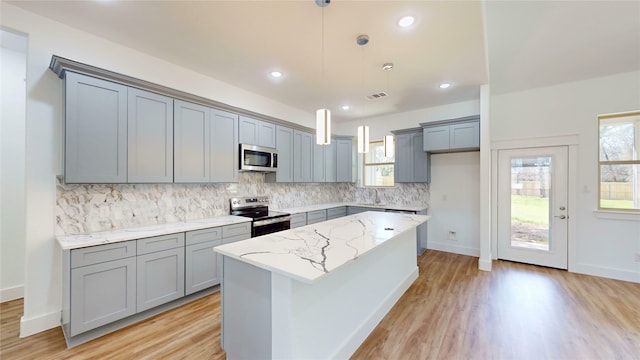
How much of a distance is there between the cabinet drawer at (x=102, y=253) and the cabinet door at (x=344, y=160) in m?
4.00

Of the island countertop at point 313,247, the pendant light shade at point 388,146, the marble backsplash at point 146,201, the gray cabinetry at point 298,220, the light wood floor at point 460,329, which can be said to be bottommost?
the light wood floor at point 460,329

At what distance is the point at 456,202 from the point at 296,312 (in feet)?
14.1

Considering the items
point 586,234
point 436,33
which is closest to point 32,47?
point 436,33

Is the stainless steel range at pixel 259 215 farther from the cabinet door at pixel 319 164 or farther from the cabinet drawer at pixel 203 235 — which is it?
the cabinet door at pixel 319 164

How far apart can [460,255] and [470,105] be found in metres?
2.80

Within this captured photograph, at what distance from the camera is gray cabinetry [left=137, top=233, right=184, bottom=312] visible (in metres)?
2.40

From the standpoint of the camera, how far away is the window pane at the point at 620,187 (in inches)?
137

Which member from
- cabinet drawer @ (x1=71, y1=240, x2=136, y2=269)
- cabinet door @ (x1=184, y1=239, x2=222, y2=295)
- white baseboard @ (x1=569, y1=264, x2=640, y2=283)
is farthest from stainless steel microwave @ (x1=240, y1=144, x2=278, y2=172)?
white baseboard @ (x1=569, y1=264, x2=640, y2=283)

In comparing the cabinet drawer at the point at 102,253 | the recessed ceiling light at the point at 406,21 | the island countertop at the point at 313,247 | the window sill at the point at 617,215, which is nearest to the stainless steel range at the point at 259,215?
the island countertop at the point at 313,247

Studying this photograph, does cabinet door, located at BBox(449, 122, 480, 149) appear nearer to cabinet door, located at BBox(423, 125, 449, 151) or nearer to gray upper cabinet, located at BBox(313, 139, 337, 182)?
cabinet door, located at BBox(423, 125, 449, 151)

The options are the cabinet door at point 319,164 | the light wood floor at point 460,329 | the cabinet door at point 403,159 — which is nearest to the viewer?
the light wood floor at point 460,329

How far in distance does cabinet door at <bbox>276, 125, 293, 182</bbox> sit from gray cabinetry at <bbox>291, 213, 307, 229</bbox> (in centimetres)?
67

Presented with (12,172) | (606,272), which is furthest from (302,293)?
(606,272)

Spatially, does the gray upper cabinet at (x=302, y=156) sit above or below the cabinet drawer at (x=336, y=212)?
above
